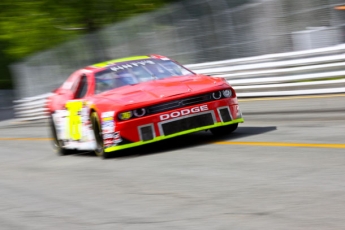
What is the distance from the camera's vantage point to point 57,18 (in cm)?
3189

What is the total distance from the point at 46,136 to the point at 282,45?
5.46 meters

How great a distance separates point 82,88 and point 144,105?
180 centimetres

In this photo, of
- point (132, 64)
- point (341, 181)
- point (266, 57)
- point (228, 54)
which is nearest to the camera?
point (341, 181)

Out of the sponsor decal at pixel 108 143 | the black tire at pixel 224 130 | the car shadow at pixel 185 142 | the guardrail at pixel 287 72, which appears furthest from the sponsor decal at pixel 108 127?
the guardrail at pixel 287 72

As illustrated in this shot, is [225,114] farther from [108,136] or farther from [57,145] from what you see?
[57,145]

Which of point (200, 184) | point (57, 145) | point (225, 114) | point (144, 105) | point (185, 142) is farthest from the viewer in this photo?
point (57, 145)

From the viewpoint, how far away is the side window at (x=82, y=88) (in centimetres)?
1041

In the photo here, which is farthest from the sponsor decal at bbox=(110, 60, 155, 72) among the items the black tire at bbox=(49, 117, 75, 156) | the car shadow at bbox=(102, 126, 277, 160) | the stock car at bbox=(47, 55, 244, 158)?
the black tire at bbox=(49, 117, 75, 156)

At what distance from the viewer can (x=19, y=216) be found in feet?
21.2

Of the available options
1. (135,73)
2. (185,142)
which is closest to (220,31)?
(135,73)

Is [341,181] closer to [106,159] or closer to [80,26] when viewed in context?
[106,159]

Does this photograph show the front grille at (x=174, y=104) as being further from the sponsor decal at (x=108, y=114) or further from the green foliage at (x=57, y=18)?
the green foliage at (x=57, y=18)

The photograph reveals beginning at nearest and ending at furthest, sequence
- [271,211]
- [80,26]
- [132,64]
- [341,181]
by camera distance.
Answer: [271,211]
[341,181]
[132,64]
[80,26]

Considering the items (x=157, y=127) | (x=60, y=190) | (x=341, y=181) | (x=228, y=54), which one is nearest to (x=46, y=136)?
(x=228, y=54)
